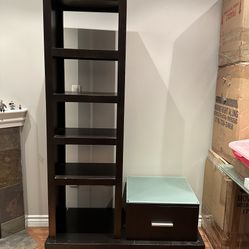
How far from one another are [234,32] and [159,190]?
1.22 meters

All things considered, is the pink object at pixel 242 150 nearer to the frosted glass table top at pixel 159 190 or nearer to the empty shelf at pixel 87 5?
the frosted glass table top at pixel 159 190

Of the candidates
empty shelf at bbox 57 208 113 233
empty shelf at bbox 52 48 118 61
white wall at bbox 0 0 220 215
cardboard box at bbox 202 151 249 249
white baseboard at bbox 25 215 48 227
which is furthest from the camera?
white baseboard at bbox 25 215 48 227

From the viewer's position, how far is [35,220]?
232cm

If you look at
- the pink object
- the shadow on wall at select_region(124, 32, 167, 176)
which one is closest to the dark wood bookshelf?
the shadow on wall at select_region(124, 32, 167, 176)

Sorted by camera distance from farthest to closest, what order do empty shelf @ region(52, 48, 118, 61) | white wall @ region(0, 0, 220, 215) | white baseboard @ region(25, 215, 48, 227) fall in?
white baseboard @ region(25, 215, 48, 227) < white wall @ region(0, 0, 220, 215) < empty shelf @ region(52, 48, 118, 61)

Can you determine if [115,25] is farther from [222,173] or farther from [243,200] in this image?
[243,200]

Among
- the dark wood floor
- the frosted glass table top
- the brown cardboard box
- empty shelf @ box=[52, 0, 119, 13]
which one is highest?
empty shelf @ box=[52, 0, 119, 13]

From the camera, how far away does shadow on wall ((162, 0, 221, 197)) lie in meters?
2.13

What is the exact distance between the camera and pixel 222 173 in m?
1.89

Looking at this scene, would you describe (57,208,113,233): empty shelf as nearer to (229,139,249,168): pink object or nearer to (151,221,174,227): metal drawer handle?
(151,221,174,227): metal drawer handle

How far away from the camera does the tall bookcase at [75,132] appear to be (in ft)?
5.47

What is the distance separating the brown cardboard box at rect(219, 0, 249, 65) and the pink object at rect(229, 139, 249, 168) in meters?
0.53

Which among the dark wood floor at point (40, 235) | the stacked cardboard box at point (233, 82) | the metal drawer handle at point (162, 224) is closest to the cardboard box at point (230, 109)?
the stacked cardboard box at point (233, 82)

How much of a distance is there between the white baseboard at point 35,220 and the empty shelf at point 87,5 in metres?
1.68
